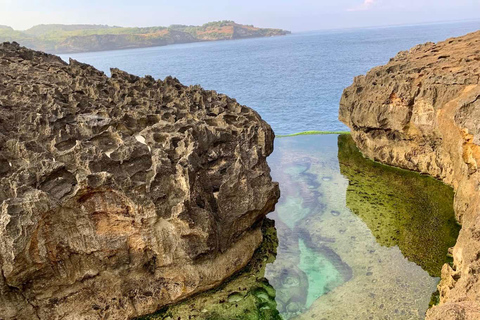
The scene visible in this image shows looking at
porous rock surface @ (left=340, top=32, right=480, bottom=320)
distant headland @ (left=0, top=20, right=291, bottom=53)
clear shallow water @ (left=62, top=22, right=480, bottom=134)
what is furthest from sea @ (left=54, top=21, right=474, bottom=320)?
distant headland @ (left=0, top=20, right=291, bottom=53)

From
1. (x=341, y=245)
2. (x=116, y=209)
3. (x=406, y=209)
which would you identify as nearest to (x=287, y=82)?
(x=406, y=209)

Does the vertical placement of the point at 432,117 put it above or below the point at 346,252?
above

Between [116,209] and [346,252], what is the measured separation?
21.5 feet

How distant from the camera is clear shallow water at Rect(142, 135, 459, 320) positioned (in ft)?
29.8

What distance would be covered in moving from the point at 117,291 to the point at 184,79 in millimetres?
46510

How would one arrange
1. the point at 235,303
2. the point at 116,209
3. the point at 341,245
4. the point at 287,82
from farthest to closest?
the point at 287,82 < the point at 341,245 < the point at 235,303 < the point at 116,209

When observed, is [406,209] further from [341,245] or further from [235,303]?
[235,303]

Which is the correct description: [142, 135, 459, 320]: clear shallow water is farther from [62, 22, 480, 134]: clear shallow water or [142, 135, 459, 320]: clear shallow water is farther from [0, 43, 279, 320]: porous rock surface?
[62, 22, 480, 134]: clear shallow water

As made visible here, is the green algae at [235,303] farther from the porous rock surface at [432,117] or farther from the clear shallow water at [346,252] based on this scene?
the porous rock surface at [432,117]

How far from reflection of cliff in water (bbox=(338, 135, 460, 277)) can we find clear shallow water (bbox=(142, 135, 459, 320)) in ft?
0.10

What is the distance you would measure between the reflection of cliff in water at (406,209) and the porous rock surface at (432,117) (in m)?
0.58

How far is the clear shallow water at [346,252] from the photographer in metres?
9.08

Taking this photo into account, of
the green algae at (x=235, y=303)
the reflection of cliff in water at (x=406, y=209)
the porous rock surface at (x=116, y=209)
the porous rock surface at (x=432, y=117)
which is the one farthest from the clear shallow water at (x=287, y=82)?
the green algae at (x=235, y=303)

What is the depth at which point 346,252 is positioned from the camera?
1131cm
